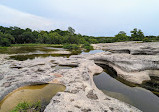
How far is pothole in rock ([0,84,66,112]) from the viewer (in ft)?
16.3

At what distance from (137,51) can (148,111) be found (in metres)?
14.4

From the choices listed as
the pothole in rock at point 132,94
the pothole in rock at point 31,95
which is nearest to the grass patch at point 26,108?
the pothole in rock at point 31,95

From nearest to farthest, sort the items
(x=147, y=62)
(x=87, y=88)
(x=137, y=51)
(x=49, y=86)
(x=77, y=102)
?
1. (x=77, y=102)
2. (x=87, y=88)
3. (x=49, y=86)
4. (x=147, y=62)
5. (x=137, y=51)

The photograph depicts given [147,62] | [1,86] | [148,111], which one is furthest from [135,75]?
[1,86]

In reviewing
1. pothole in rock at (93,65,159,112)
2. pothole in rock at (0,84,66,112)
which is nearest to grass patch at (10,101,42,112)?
pothole in rock at (0,84,66,112)

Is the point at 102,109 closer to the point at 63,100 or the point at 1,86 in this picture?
the point at 63,100

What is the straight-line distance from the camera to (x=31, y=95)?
5.85 meters

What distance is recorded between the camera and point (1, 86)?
6.21m

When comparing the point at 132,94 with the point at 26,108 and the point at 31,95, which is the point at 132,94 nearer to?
the point at 26,108

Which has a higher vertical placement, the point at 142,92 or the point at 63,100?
the point at 63,100

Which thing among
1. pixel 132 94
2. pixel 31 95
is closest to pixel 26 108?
pixel 31 95

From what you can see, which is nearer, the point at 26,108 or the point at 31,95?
→ the point at 26,108

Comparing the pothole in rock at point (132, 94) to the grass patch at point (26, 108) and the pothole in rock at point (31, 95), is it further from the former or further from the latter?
the grass patch at point (26, 108)

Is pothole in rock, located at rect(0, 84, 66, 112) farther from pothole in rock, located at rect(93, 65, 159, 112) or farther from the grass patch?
pothole in rock, located at rect(93, 65, 159, 112)
